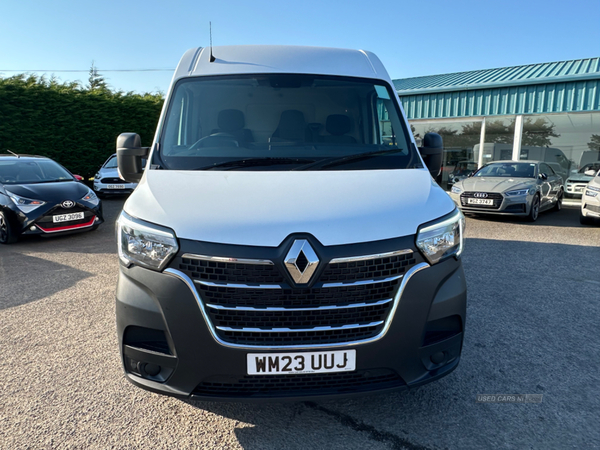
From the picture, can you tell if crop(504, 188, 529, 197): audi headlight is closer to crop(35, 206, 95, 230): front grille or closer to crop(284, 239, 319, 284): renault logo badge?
crop(35, 206, 95, 230): front grille

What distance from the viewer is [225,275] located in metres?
1.97

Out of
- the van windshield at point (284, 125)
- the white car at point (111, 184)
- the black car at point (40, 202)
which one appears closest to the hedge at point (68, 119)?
the white car at point (111, 184)

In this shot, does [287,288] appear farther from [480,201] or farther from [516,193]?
[516,193]

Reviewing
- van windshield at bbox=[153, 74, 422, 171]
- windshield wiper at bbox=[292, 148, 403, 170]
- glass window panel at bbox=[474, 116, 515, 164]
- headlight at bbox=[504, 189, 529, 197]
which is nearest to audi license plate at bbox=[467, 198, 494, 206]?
headlight at bbox=[504, 189, 529, 197]

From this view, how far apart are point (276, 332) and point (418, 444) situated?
0.99m

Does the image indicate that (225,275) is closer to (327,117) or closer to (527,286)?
(327,117)

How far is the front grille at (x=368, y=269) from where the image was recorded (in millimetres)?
1989

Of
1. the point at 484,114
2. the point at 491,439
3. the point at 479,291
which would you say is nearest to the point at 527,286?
the point at 479,291

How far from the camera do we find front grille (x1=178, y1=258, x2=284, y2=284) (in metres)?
1.96

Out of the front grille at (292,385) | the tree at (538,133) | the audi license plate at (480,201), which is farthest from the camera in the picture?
the tree at (538,133)

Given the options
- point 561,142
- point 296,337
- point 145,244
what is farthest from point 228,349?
point 561,142

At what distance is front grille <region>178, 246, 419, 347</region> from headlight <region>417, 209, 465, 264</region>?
9 cm

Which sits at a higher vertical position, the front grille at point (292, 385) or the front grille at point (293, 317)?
the front grille at point (293, 317)

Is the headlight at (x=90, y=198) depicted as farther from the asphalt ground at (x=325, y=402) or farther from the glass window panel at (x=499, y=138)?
the glass window panel at (x=499, y=138)
